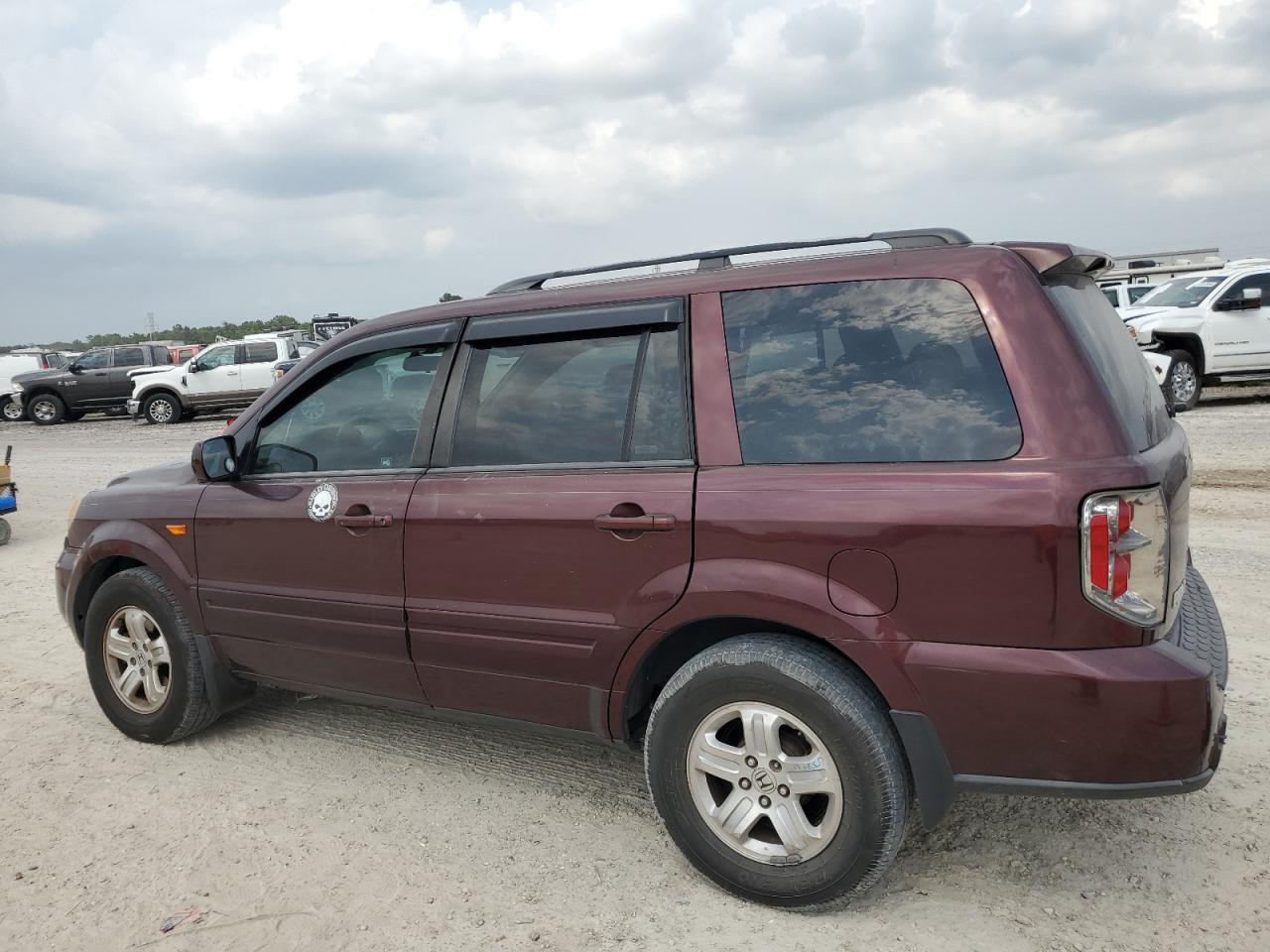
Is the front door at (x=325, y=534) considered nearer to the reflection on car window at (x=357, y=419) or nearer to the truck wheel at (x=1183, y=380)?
the reflection on car window at (x=357, y=419)

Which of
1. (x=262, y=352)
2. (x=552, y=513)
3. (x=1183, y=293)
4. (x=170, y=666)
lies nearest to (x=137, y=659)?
(x=170, y=666)

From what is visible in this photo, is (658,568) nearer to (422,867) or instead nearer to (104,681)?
(422,867)

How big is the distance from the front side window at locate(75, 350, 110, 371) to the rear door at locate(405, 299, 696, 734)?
25375mm

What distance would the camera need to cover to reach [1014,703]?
8.29 ft

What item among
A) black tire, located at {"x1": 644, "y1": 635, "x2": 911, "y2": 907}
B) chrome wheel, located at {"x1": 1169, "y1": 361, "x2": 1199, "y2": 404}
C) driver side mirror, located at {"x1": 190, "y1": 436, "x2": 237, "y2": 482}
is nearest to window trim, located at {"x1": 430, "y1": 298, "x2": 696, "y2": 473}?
black tire, located at {"x1": 644, "y1": 635, "x2": 911, "y2": 907}

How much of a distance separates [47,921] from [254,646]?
1.18 meters

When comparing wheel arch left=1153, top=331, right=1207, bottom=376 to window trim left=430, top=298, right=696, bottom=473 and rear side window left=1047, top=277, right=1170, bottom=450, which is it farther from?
window trim left=430, top=298, right=696, bottom=473

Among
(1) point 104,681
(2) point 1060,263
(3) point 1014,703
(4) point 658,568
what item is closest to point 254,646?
(1) point 104,681

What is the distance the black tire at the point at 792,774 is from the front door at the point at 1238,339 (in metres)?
14.0

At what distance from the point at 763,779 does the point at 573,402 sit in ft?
4.25

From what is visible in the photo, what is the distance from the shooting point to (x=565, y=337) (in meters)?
3.33

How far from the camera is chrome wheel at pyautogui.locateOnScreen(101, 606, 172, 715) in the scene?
4.30 m

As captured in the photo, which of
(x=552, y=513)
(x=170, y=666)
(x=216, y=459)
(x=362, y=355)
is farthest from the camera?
(x=170, y=666)

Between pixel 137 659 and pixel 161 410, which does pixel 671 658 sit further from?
pixel 161 410
